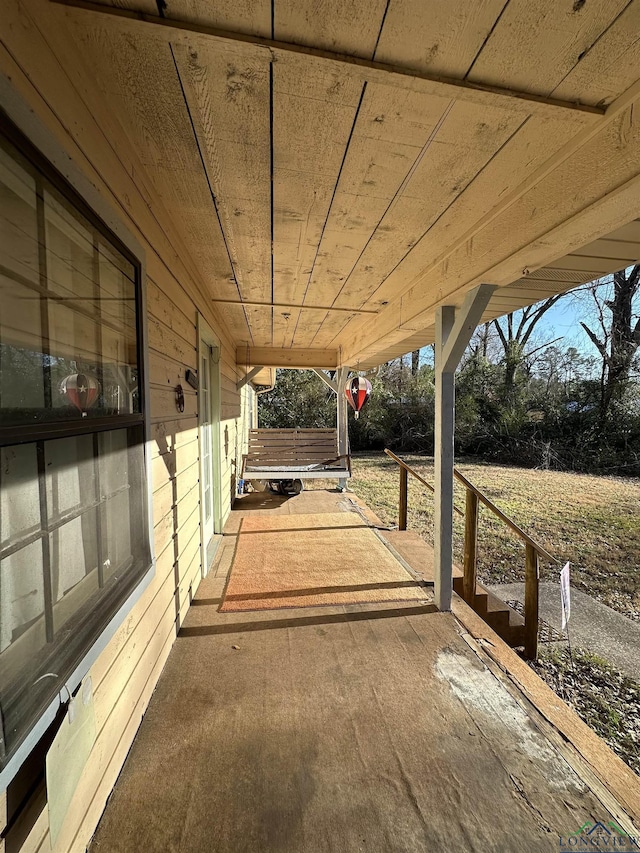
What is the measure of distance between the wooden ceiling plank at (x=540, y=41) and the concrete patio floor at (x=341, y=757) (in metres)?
2.18

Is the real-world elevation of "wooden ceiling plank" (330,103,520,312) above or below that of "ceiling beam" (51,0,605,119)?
above

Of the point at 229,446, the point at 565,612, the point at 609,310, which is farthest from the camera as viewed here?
the point at 609,310

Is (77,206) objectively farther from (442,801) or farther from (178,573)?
(442,801)

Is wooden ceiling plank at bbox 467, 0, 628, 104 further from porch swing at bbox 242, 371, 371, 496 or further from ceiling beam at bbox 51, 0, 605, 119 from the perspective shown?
porch swing at bbox 242, 371, 371, 496

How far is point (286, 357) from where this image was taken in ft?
17.6

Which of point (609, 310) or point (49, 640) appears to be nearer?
point (49, 640)

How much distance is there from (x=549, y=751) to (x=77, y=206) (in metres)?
2.40

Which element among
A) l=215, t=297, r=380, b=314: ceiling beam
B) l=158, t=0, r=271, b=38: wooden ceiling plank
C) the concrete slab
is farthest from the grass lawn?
l=158, t=0, r=271, b=38: wooden ceiling plank

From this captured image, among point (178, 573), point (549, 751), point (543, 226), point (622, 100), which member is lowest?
point (549, 751)

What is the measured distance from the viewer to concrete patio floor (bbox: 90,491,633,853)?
1.08 meters

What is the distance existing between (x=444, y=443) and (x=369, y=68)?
1.93 metres

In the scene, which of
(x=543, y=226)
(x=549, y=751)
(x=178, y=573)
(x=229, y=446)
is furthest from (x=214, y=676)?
(x=229, y=446)

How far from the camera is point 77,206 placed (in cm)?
90

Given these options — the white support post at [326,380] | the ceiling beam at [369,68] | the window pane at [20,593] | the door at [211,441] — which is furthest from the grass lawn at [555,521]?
the window pane at [20,593]
